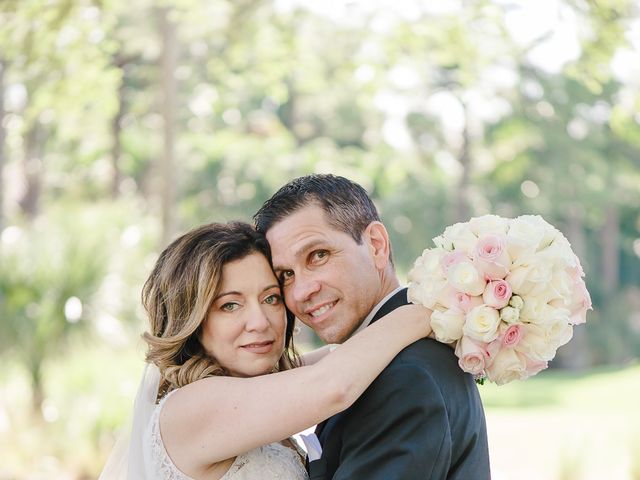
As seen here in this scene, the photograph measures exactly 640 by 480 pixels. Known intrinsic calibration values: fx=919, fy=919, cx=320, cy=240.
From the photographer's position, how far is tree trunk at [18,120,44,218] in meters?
26.2

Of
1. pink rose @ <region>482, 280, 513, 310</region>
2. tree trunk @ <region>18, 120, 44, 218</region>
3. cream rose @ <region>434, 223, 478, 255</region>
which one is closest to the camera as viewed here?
pink rose @ <region>482, 280, 513, 310</region>

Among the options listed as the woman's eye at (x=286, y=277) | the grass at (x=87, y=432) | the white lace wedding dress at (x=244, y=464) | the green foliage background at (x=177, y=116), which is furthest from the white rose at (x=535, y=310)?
the grass at (x=87, y=432)

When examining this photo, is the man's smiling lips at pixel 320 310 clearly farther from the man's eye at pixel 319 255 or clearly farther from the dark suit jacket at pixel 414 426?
the dark suit jacket at pixel 414 426

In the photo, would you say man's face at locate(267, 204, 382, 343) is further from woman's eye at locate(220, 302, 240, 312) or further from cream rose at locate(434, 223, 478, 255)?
cream rose at locate(434, 223, 478, 255)

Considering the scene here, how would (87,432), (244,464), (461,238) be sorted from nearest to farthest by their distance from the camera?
1. (461,238)
2. (244,464)
3. (87,432)

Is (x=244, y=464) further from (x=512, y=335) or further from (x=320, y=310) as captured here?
(x=512, y=335)

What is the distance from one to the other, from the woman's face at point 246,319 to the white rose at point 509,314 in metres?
0.93

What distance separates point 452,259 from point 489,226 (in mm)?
165

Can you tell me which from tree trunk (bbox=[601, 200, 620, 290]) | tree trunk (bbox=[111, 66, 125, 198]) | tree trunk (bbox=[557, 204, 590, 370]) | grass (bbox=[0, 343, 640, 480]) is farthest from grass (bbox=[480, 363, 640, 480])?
tree trunk (bbox=[111, 66, 125, 198])

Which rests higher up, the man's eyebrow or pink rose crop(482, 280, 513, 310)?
pink rose crop(482, 280, 513, 310)

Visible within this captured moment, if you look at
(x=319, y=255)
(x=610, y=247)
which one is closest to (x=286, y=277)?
(x=319, y=255)

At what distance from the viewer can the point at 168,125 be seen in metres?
10.6

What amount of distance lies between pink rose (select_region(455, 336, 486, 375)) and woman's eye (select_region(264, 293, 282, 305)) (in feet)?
2.69

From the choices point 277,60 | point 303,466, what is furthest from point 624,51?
point 303,466
